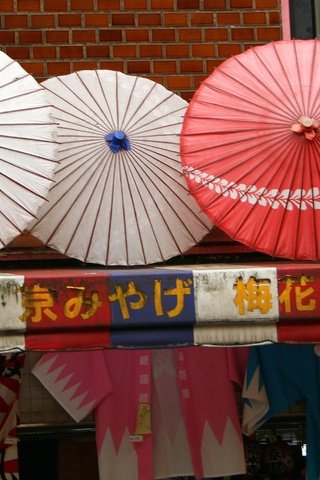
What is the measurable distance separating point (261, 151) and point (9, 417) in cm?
215

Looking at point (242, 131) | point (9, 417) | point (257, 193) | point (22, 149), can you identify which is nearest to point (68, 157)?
point (22, 149)

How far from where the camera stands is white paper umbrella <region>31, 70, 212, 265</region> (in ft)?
22.8

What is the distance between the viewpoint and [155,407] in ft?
24.9

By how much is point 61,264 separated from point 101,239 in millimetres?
760

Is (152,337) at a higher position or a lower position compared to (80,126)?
lower

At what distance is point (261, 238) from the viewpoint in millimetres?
6680

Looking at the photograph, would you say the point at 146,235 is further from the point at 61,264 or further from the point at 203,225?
the point at 61,264

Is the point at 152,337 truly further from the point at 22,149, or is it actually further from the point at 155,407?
the point at 155,407

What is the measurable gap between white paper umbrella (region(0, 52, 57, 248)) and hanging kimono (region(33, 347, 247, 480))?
4.70 feet

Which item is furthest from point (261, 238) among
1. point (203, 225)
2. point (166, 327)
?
point (166, 327)

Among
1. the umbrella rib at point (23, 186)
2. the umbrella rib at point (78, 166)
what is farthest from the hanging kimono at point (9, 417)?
the umbrella rib at point (23, 186)

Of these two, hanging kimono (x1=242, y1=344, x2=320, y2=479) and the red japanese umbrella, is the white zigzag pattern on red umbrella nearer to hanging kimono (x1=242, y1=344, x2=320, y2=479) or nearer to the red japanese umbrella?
the red japanese umbrella

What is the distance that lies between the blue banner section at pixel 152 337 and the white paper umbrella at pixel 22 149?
819 mm

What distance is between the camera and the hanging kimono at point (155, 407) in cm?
749
